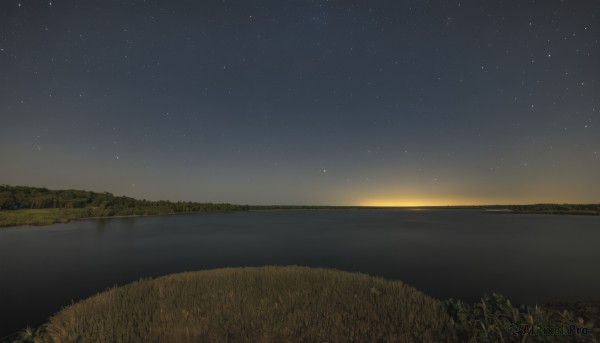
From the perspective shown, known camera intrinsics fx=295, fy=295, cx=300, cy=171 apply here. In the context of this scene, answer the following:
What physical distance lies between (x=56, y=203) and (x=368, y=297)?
181076 millimetres

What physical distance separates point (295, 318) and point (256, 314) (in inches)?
49.3

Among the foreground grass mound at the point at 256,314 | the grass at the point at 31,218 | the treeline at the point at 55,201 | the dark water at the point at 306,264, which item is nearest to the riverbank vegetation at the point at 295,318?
the foreground grass mound at the point at 256,314

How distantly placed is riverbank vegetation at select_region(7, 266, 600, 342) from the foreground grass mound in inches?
1.2

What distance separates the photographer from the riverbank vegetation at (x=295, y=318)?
24.6ft

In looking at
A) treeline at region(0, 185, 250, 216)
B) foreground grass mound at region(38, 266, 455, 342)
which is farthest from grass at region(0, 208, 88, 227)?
foreground grass mound at region(38, 266, 455, 342)

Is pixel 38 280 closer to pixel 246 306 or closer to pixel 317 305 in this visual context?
pixel 246 306

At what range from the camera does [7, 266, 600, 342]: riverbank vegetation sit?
750cm

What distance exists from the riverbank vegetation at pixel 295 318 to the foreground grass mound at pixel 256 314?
0.03 meters

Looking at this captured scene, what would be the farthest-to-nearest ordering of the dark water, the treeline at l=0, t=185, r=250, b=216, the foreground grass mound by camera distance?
1. the treeline at l=0, t=185, r=250, b=216
2. the dark water
3. the foreground grass mound

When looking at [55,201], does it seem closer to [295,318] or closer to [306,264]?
[306,264]

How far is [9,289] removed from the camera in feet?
80.2

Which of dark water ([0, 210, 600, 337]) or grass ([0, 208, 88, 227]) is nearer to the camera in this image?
dark water ([0, 210, 600, 337])

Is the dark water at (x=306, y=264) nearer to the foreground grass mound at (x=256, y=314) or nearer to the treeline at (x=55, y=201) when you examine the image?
the foreground grass mound at (x=256, y=314)

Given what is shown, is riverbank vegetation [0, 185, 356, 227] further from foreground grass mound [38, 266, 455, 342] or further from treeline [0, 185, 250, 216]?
foreground grass mound [38, 266, 455, 342]
